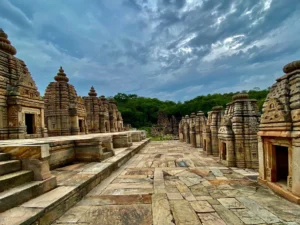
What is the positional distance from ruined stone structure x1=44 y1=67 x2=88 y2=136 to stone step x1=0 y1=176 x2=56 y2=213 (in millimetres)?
9632

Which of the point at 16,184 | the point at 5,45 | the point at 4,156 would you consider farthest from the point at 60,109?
the point at 16,184

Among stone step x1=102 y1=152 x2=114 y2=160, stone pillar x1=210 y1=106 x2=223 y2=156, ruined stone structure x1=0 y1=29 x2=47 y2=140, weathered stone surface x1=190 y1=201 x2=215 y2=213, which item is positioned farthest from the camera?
stone pillar x1=210 y1=106 x2=223 y2=156

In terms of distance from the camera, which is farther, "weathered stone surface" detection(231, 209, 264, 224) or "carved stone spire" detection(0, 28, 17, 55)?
"carved stone spire" detection(0, 28, 17, 55)

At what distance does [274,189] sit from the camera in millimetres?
4254

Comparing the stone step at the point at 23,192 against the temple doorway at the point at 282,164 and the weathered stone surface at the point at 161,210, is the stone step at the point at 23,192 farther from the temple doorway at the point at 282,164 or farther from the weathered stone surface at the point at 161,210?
the temple doorway at the point at 282,164

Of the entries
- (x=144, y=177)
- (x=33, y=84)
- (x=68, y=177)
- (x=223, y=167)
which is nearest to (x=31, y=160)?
(x=68, y=177)

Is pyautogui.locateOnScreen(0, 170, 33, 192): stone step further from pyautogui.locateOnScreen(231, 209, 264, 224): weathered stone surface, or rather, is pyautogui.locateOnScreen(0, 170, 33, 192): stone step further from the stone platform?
pyautogui.locateOnScreen(231, 209, 264, 224): weathered stone surface

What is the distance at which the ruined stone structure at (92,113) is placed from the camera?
1712cm

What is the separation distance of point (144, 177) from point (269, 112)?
4050mm

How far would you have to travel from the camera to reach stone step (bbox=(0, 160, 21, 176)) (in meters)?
3.07

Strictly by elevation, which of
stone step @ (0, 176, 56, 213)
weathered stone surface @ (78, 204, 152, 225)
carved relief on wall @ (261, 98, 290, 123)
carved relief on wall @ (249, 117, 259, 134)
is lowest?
weathered stone surface @ (78, 204, 152, 225)

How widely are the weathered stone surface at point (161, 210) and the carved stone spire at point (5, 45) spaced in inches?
378

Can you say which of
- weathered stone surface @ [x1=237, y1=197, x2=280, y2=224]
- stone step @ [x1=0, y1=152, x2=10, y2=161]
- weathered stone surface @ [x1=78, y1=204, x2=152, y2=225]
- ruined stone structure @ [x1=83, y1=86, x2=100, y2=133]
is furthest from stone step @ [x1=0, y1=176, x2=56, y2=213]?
ruined stone structure @ [x1=83, y1=86, x2=100, y2=133]

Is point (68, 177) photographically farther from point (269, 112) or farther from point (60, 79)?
point (60, 79)
